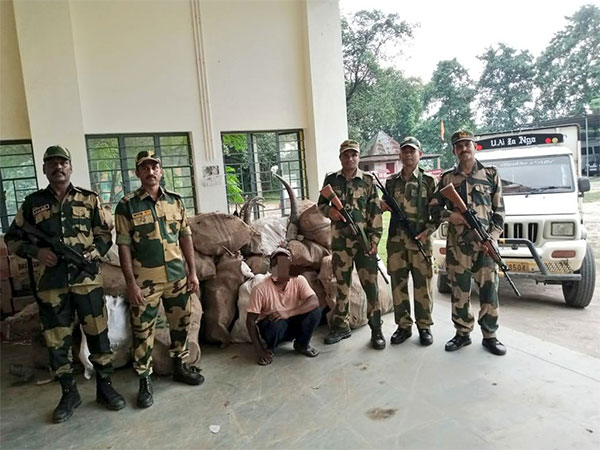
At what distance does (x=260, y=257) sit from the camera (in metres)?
4.57

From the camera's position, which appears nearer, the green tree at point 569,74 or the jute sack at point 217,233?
the jute sack at point 217,233

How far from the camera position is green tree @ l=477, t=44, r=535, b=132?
24344mm

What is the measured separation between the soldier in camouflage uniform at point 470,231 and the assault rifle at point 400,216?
213mm

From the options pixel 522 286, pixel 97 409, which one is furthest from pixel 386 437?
pixel 522 286

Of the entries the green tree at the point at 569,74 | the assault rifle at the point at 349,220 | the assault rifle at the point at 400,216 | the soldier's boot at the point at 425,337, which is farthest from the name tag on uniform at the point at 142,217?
the green tree at the point at 569,74

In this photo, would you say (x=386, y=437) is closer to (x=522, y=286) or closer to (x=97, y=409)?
(x=97, y=409)

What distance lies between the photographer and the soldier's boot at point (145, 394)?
296cm

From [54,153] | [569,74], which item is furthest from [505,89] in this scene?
[54,153]

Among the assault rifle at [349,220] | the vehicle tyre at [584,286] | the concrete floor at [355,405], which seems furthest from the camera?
the vehicle tyre at [584,286]

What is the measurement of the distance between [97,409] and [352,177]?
2626mm

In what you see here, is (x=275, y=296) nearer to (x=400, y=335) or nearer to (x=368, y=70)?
(x=400, y=335)

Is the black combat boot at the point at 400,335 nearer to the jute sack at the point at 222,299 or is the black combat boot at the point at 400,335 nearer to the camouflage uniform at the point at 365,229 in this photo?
the camouflage uniform at the point at 365,229

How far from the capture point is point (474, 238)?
3.41 meters

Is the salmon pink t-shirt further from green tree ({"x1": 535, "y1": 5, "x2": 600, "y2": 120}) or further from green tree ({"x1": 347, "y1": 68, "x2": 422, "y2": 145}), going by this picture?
green tree ({"x1": 535, "y1": 5, "x2": 600, "y2": 120})
